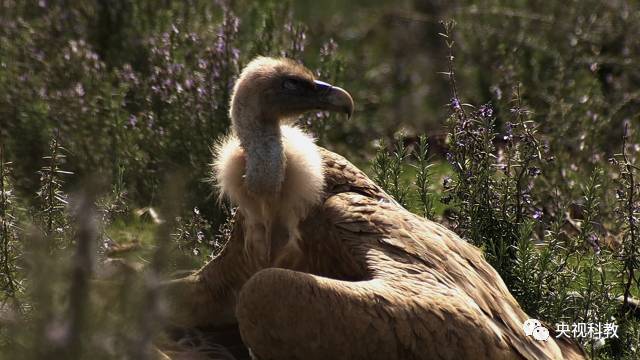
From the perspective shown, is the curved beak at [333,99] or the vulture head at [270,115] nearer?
the vulture head at [270,115]

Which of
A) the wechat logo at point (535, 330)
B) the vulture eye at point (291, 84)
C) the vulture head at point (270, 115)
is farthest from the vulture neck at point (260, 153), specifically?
the wechat logo at point (535, 330)

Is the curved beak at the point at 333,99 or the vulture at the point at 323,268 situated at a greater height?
the curved beak at the point at 333,99

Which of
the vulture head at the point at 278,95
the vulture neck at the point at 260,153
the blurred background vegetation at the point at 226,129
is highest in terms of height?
the vulture head at the point at 278,95

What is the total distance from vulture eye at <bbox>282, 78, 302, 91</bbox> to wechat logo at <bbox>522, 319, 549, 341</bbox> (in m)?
1.54

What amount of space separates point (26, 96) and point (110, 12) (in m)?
1.77

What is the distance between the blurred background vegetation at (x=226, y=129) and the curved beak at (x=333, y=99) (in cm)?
50

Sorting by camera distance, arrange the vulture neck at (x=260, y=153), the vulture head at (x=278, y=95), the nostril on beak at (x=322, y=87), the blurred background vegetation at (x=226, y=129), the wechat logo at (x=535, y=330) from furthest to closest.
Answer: the nostril on beak at (x=322, y=87) < the vulture head at (x=278, y=95) < the vulture neck at (x=260, y=153) < the wechat logo at (x=535, y=330) < the blurred background vegetation at (x=226, y=129)

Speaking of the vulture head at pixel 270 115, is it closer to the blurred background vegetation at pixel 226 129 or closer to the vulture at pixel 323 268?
the vulture at pixel 323 268

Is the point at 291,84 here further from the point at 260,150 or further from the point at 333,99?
the point at 260,150

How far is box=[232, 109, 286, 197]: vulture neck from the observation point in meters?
5.21

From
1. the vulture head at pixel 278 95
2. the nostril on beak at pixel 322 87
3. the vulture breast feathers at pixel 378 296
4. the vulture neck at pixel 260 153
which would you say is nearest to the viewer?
the vulture breast feathers at pixel 378 296

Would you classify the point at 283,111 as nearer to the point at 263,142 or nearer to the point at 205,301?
the point at 263,142

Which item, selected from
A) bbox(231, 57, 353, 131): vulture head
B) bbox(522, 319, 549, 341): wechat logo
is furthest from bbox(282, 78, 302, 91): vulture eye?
bbox(522, 319, 549, 341): wechat logo

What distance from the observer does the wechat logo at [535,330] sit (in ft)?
16.7
